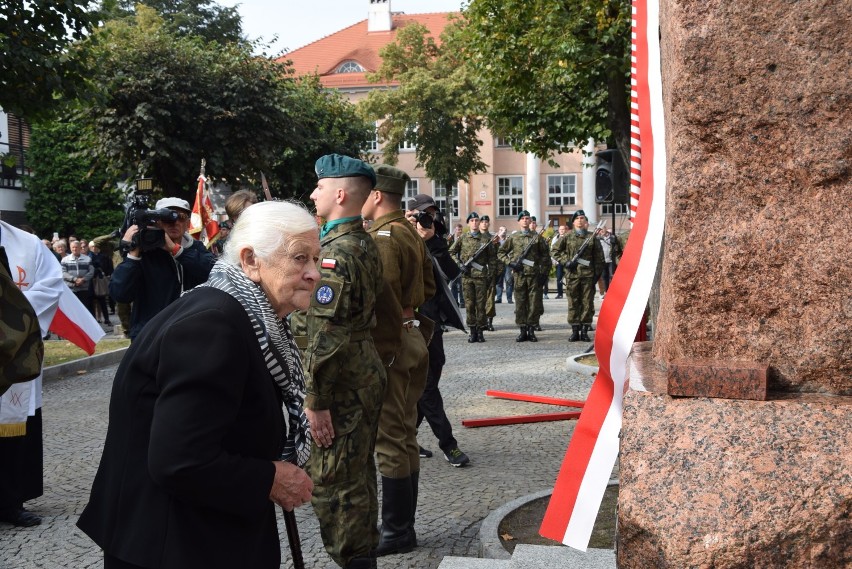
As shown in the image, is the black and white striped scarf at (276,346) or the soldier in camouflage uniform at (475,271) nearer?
the black and white striped scarf at (276,346)

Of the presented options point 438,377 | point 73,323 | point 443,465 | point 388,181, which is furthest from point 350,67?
point 388,181

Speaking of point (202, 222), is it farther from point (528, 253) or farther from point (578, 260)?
point (578, 260)

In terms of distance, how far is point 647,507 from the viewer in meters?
2.03

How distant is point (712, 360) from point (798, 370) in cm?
19

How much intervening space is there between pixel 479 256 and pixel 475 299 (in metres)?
1.04

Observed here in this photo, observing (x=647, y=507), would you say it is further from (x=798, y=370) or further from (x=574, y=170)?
(x=574, y=170)

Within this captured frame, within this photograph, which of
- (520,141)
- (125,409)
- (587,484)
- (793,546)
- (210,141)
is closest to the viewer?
(793,546)

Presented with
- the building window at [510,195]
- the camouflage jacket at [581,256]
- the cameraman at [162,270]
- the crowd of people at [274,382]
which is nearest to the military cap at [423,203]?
the crowd of people at [274,382]

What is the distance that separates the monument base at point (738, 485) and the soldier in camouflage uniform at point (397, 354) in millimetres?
2608

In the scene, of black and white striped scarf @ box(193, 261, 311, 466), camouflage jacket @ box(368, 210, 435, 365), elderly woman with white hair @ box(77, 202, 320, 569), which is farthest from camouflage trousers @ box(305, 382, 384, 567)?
elderly woman with white hair @ box(77, 202, 320, 569)

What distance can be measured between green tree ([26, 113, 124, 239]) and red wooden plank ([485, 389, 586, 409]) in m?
28.7

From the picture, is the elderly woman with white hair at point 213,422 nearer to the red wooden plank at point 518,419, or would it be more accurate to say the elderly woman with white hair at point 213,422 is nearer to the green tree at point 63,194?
the red wooden plank at point 518,419

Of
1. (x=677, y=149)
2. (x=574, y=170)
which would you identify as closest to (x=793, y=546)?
(x=677, y=149)

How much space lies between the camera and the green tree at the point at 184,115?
2191 cm
